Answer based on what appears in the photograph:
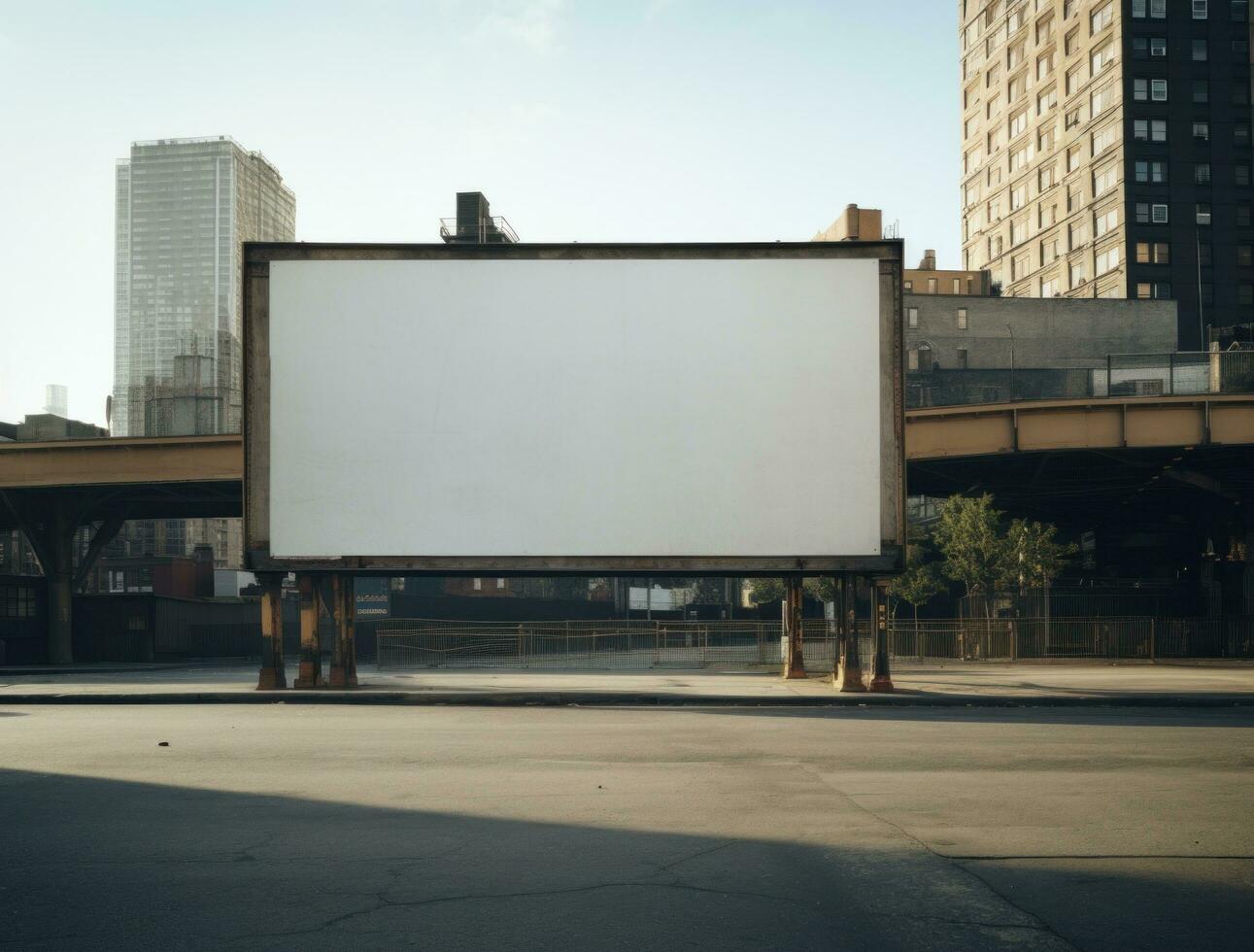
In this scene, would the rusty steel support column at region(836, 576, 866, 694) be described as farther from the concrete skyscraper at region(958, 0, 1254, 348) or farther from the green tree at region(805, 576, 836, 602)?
the concrete skyscraper at region(958, 0, 1254, 348)

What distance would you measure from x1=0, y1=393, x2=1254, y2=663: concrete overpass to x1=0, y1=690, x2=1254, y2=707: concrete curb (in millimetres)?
12101

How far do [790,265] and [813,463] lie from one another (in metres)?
4.29

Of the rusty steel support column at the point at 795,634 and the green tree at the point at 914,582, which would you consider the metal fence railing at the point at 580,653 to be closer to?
the rusty steel support column at the point at 795,634

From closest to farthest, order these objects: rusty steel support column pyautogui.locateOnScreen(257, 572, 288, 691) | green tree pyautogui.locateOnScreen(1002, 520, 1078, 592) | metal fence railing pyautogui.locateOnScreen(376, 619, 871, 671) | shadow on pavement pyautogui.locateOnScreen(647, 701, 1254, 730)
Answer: shadow on pavement pyautogui.locateOnScreen(647, 701, 1254, 730) → rusty steel support column pyautogui.locateOnScreen(257, 572, 288, 691) → metal fence railing pyautogui.locateOnScreen(376, 619, 871, 671) → green tree pyautogui.locateOnScreen(1002, 520, 1078, 592)

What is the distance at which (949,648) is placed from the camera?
46.2 metres

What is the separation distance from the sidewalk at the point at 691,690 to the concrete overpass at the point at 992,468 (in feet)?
21.7

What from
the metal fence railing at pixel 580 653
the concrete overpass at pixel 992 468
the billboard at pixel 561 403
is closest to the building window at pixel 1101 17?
the concrete overpass at pixel 992 468

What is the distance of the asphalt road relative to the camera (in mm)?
6965

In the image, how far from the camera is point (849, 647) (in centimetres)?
2705

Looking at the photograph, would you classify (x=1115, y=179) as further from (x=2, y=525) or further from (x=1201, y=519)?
(x=2, y=525)

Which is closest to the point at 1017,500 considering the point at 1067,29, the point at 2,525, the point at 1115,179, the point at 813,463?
the point at 813,463

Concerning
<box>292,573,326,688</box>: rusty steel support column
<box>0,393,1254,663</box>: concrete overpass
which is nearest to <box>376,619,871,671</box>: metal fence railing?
<box>0,393,1254,663</box>: concrete overpass

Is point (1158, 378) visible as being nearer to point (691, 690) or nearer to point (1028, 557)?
point (1028, 557)

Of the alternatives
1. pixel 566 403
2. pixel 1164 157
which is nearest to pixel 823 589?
pixel 566 403
